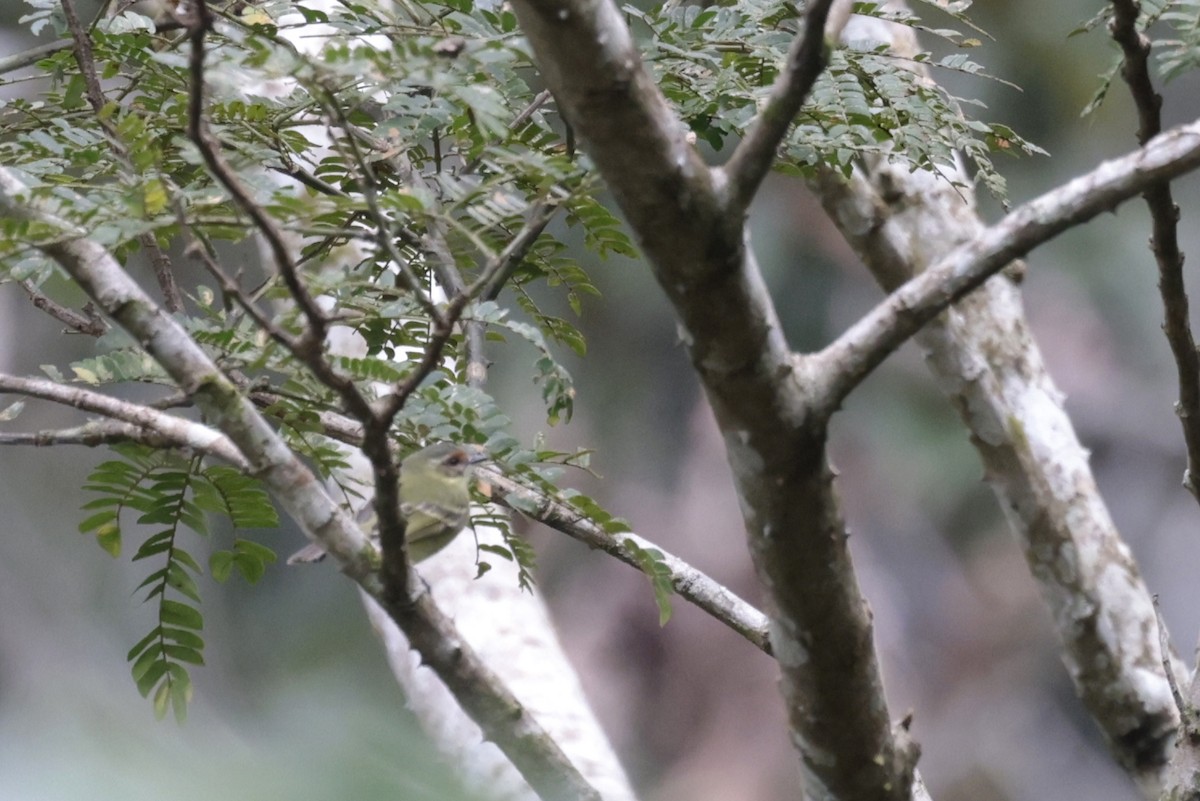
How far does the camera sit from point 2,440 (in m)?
0.99

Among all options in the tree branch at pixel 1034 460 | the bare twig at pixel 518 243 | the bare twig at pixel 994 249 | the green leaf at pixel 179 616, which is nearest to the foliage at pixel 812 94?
the bare twig at pixel 518 243

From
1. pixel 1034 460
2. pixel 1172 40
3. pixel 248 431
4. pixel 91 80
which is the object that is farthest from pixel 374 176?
pixel 1034 460

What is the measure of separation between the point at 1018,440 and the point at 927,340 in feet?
0.86

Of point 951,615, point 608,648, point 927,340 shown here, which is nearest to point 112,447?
point 927,340

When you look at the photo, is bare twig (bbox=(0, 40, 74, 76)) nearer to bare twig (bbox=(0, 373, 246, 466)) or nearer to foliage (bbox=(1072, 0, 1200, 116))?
bare twig (bbox=(0, 373, 246, 466))

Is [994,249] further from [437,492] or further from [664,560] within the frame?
[437,492]

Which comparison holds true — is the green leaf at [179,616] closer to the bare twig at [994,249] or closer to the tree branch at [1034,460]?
the bare twig at [994,249]

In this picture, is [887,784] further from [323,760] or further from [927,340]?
[927,340]

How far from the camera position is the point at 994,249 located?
2.20 ft

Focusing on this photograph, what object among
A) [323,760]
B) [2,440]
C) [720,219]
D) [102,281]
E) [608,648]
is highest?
[608,648]

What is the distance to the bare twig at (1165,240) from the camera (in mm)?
952

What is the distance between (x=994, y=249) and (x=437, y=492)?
72cm

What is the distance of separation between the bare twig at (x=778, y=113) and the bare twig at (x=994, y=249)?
0.11 meters

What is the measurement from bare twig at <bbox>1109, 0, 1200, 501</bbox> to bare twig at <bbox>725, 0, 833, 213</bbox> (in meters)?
0.40
